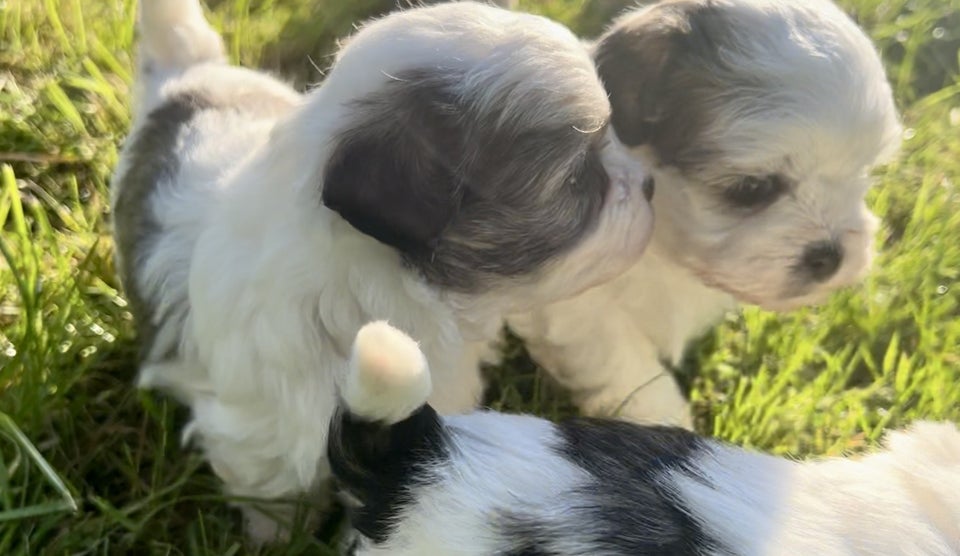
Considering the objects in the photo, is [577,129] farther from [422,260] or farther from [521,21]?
[422,260]

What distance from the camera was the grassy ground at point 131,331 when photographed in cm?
234

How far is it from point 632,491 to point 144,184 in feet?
5.13

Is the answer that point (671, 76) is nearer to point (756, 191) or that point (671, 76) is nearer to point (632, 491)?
point (756, 191)

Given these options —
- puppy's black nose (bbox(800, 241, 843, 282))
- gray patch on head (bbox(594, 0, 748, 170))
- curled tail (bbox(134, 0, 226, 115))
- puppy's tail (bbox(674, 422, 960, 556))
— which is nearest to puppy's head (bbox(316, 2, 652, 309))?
gray patch on head (bbox(594, 0, 748, 170))

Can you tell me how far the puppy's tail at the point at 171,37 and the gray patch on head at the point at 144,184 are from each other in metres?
0.19

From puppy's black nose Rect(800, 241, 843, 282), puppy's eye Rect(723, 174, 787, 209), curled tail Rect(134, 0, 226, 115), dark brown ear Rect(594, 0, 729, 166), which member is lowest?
curled tail Rect(134, 0, 226, 115)

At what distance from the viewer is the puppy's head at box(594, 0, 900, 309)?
2.04m

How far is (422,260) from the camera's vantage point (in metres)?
1.88

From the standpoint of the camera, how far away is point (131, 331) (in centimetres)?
269

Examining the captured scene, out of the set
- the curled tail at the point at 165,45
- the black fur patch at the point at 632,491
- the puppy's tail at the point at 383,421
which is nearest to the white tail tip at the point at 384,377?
the puppy's tail at the point at 383,421

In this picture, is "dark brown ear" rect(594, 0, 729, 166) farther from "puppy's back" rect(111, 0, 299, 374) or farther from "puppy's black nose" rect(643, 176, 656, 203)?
"puppy's back" rect(111, 0, 299, 374)

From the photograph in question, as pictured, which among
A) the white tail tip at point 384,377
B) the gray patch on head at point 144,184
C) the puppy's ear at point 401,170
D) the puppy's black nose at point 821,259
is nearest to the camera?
the white tail tip at point 384,377

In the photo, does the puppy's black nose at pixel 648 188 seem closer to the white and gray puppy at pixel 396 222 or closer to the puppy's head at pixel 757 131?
the white and gray puppy at pixel 396 222

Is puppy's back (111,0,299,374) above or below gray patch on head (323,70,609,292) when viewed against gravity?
below
